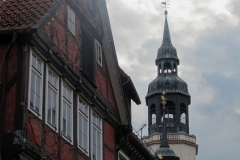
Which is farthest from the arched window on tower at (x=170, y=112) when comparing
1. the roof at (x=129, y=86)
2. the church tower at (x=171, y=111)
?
the roof at (x=129, y=86)

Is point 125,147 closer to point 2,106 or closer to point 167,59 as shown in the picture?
point 2,106

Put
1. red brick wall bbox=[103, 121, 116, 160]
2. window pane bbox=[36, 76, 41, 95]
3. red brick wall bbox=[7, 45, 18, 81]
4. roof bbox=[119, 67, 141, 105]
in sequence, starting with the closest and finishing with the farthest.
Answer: red brick wall bbox=[7, 45, 18, 81], window pane bbox=[36, 76, 41, 95], red brick wall bbox=[103, 121, 116, 160], roof bbox=[119, 67, 141, 105]

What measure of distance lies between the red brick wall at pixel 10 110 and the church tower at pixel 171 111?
68288 millimetres

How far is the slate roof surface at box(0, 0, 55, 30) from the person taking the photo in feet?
67.3

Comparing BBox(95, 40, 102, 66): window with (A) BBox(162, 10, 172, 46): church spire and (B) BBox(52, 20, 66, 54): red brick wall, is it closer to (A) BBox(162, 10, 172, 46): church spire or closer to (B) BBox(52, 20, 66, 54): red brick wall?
(B) BBox(52, 20, 66, 54): red brick wall

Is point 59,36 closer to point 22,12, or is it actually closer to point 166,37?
point 22,12

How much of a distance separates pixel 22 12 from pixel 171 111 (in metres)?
68.6

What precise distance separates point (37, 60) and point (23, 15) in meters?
1.29

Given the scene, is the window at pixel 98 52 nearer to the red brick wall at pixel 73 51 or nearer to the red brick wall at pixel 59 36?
the red brick wall at pixel 73 51

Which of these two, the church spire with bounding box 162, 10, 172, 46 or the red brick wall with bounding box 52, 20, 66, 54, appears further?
the church spire with bounding box 162, 10, 172, 46

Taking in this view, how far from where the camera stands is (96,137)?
24.7 m

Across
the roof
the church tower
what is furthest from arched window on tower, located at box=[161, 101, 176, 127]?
the roof

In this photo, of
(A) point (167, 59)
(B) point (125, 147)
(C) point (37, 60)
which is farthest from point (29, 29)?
(A) point (167, 59)

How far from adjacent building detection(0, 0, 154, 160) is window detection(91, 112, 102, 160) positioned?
0.03 meters
